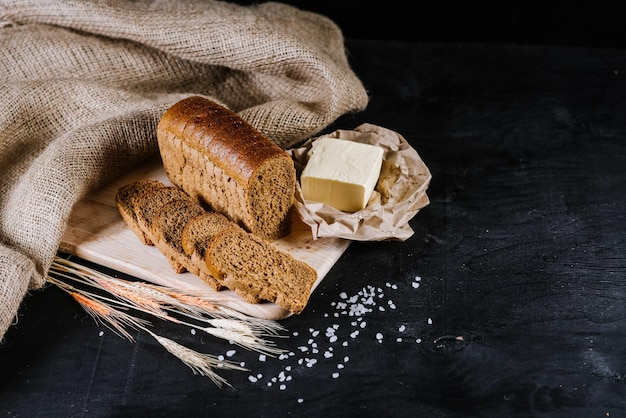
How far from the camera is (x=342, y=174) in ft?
11.3

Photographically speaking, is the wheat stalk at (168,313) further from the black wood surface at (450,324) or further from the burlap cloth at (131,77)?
the burlap cloth at (131,77)

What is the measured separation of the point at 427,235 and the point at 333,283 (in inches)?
20.9

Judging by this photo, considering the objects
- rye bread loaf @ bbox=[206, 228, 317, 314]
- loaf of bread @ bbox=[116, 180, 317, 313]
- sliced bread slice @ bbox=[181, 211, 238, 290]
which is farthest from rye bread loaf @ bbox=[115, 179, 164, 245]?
rye bread loaf @ bbox=[206, 228, 317, 314]

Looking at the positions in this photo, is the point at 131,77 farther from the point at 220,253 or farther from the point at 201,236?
the point at 220,253

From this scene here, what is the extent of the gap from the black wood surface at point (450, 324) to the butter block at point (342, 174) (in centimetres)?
25

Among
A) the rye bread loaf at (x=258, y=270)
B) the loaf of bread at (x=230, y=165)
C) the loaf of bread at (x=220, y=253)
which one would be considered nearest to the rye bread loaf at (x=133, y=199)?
the loaf of bread at (x=220, y=253)

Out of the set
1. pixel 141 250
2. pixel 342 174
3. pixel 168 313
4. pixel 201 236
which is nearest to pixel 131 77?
pixel 141 250

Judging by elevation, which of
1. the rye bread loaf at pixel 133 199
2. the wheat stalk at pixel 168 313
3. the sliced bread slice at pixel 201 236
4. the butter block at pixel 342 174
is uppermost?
the butter block at pixel 342 174

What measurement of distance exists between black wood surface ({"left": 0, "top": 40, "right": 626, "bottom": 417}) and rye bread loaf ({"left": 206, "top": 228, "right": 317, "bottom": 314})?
0.12 metres

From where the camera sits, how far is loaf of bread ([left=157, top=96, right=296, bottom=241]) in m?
3.31

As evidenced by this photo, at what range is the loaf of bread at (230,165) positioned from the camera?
331cm

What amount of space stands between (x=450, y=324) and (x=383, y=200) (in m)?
0.74

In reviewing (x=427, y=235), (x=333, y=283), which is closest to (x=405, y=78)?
(x=427, y=235)

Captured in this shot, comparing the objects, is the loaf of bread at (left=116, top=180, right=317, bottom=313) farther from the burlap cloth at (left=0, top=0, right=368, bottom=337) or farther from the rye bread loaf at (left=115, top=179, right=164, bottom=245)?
the burlap cloth at (left=0, top=0, right=368, bottom=337)
